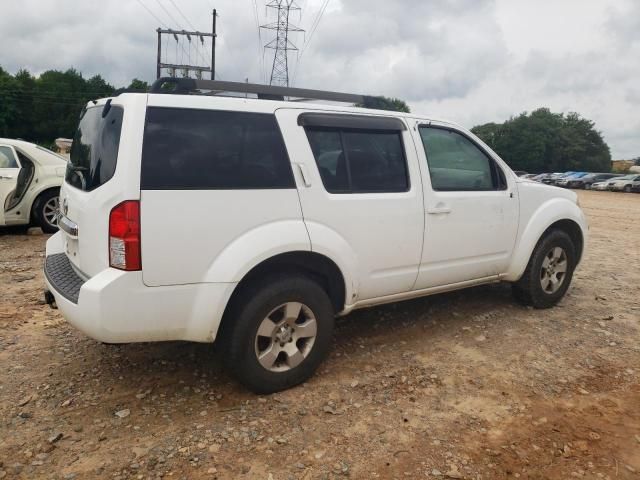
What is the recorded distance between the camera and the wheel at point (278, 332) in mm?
3059

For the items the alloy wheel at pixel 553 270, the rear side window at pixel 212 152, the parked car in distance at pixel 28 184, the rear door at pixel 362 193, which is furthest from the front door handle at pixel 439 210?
the parked car in distance at pixel 28 184

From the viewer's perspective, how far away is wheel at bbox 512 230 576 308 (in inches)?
189

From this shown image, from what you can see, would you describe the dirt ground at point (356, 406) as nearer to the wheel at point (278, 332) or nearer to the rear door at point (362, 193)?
the wheel at point (278, 332)

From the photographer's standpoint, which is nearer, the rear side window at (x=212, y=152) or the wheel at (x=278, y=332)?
the rear side window at (x=212, y=152)

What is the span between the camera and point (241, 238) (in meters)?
3.01

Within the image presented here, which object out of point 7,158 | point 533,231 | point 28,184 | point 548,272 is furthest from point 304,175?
point 7,158

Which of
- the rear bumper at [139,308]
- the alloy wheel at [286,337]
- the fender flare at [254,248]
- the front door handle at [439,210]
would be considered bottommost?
the alloy wheel at [286,337]

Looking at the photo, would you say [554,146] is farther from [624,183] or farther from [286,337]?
[286,337]

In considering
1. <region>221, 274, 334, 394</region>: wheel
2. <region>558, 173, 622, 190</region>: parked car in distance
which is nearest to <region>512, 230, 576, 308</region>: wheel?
<region>221, 274, 334, 394</region>: wheel

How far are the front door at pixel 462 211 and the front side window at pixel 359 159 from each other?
25 cm

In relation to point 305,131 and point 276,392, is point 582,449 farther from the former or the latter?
point 305,131

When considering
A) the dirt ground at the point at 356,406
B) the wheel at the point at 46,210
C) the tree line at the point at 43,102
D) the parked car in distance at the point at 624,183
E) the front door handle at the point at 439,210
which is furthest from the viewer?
the tree line at the point at 43,102

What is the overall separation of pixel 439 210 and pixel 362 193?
71 centimetres

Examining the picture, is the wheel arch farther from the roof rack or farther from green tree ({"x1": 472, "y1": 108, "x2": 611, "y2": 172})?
green tree ({"x1": 472, "y1": 108, "x2": 611, "y2": 172})
